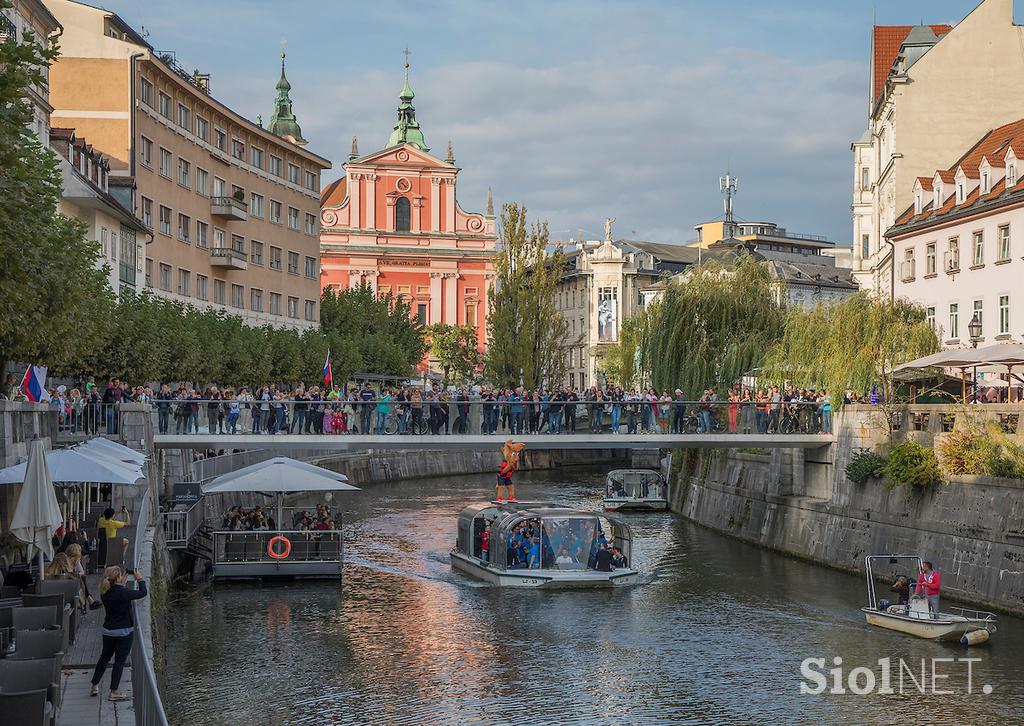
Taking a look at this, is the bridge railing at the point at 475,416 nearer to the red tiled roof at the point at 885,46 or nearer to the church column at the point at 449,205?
the red tiled roof at the point at 885,46

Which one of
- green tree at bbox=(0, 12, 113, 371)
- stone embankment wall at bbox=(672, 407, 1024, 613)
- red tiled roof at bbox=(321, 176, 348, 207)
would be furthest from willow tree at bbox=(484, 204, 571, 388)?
red tiled roof at bbox=(321, 176, 348, 207)

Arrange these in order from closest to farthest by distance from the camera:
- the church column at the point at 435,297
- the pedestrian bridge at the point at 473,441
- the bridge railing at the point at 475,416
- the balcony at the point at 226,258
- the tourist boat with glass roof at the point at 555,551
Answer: the tourist boat with glass roof at the point at 555,551
the pedestrian bridge at the point at 473,441
the bridge railing at the point at 475,416
the balcony at the point at 226,258
the church column at the point at 435,297

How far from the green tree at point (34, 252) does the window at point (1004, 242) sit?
31.9 metres

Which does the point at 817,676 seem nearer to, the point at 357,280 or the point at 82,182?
the point at 82,182

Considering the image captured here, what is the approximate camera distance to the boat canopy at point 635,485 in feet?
204

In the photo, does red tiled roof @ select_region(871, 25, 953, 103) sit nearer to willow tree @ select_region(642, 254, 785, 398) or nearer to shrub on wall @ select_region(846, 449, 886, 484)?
willow tree @ select_region(642, 254, 785, 398)

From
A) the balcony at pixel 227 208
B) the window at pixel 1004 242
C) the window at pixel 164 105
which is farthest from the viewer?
the balcony at pixel 227 208

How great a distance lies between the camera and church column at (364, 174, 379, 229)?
376ft

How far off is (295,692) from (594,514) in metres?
14.7

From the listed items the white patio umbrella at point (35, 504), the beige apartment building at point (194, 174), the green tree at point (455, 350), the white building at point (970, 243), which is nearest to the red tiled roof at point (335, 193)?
the green tree at point (455, 350)

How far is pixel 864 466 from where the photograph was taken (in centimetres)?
4078

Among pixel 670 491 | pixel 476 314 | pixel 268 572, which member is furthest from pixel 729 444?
pixel 476 314

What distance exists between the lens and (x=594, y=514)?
3881 centimetres

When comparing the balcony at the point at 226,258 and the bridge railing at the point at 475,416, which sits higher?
the balcony at the point at 226,258
